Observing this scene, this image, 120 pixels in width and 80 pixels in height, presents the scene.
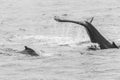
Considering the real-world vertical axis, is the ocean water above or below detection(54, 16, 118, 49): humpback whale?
below

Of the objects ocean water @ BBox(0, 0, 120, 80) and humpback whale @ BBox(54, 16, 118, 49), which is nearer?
ocean water @ BBox(0, 0, 120, 80)

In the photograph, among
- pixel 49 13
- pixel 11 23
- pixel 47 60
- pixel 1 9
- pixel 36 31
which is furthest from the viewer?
pixel 1 9

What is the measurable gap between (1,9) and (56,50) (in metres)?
17.4

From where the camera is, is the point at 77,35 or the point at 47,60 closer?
the point at 47,60

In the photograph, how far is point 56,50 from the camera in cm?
1983

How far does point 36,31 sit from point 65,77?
1074 centimetres

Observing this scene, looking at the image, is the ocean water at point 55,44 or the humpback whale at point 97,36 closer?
the ocean water at point 55,44

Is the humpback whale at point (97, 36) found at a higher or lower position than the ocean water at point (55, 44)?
higher

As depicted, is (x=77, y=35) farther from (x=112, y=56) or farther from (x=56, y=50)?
(x=112, y=56)

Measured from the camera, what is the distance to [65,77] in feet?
50.0

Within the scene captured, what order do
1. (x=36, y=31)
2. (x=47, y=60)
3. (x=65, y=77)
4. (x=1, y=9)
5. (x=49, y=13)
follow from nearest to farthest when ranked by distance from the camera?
(x=65, y=77), (x=47, y=60), (x=36, y=31), (x=49, y=13), (x=1, y=9)

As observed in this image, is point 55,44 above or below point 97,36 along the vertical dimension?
below

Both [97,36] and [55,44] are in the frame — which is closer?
[97,36]

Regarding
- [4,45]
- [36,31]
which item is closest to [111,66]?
[4,45]
